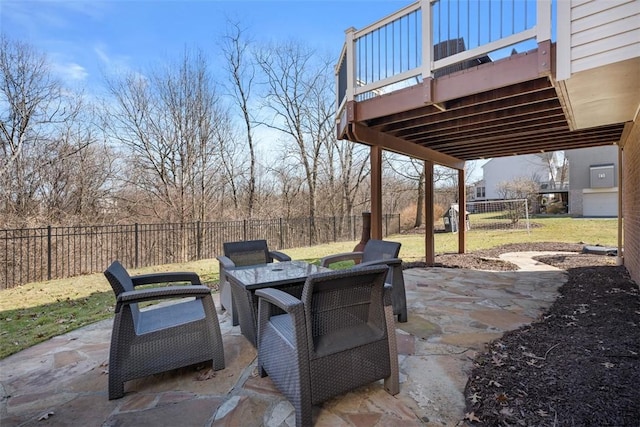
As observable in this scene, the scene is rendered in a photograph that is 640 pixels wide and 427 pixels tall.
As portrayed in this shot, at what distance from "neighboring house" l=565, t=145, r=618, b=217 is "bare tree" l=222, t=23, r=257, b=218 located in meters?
20.2

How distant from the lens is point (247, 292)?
2744 millimetres

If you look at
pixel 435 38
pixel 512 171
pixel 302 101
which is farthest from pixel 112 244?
pixel 512 171

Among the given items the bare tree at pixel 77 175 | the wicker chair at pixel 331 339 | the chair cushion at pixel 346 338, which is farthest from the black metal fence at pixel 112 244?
the chair cushion at pixel 346 338

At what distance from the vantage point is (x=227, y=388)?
89.6 inches

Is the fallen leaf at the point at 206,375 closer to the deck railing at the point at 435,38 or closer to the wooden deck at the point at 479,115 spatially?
the wooden deck at the point at 479,115

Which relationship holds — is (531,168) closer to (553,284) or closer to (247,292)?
(553,284)

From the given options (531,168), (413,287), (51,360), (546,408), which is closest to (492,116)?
(413,287)

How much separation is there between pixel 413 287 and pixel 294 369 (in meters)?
3.66

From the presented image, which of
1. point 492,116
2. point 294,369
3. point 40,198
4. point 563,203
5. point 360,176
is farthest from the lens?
point 563,203

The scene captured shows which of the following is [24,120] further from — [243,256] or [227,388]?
[227,388]

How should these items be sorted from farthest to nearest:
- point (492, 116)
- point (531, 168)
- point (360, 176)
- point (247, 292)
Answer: point (531, 168) → point (360, 176) → point (492, 116) → point (247, 292)

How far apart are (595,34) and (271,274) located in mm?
3456

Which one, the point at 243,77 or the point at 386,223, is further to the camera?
the point at 386,223

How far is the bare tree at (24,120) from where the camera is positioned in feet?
25.3
